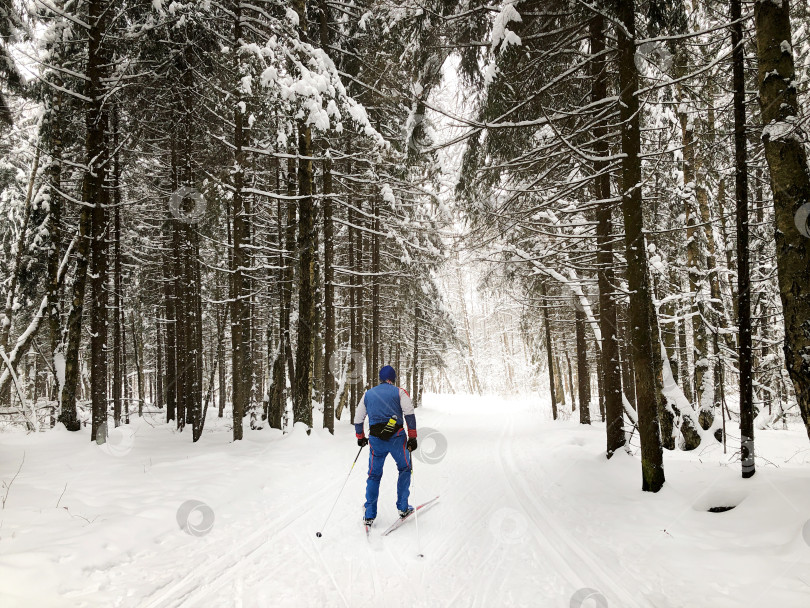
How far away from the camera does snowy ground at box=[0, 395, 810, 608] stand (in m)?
4.04

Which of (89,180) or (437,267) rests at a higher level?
(89,180)

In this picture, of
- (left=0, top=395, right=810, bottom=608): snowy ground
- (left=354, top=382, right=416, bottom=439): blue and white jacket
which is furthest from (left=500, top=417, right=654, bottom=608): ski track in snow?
(left=354, top=382, right=416, bottom=439): blue and white jacket

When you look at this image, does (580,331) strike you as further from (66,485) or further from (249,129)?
(66,485)

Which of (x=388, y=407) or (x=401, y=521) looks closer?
(x=401, y=521)

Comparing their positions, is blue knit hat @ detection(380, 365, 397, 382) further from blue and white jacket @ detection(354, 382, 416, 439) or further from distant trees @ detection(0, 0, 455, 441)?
distant trees @ detection(0, 0, 455, 441)

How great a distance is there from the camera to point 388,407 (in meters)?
6.57

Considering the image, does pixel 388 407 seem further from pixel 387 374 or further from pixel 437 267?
pixel 437 267

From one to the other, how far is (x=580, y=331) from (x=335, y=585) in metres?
16.7

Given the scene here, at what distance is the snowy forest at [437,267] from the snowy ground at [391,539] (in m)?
0.04

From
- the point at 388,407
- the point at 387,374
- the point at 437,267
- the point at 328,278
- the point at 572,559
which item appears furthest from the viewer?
the point at 437,267

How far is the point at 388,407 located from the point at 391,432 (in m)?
0.38

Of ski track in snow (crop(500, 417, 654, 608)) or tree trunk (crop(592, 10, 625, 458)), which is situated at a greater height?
tree trunk (crop(592, 10, 625, 458))

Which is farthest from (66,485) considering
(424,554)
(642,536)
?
(642,536)

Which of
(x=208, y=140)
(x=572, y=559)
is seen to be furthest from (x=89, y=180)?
(x=572, y=559)
